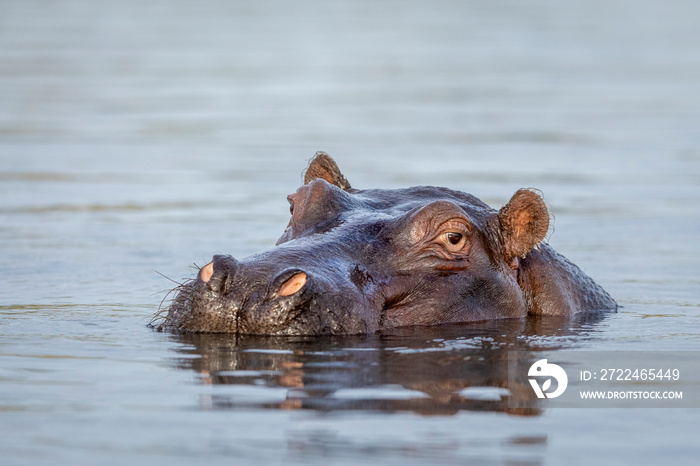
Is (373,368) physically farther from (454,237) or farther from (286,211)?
(286,211)

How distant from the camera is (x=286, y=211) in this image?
56.6 ft

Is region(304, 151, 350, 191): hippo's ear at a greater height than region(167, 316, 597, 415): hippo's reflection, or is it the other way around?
region(304, 151, 350, 191): hippo's ear

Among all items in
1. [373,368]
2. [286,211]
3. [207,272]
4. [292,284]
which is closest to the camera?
[373,368]

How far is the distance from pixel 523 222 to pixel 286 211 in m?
7.92

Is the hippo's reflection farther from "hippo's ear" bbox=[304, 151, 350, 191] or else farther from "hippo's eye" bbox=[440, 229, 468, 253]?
"hippo's ear" bbox=[304, 151, 350, 191]

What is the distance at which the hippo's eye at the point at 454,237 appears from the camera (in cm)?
923

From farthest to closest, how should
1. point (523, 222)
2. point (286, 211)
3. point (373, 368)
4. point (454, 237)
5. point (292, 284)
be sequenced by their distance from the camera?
point (286, 211) → point (523, 222) → point (454, 237) → point (292, 284) → point (373, 368)

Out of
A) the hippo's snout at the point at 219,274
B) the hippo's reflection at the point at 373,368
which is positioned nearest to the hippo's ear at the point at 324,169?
the hippo's reflection at the point at 373,368

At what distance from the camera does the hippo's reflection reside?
688 cm

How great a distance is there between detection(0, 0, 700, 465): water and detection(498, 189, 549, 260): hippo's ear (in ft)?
2.07

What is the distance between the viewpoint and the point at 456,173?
19.9m

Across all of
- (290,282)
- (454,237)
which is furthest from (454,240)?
(290,282)

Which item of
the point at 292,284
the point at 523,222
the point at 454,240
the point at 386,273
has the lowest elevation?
the point at 292,284

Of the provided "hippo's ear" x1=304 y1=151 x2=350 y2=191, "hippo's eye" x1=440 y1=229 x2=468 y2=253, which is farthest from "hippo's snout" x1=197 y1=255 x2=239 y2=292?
"hippo's ear" x1=304 y1=151 x2=350 y2=191
